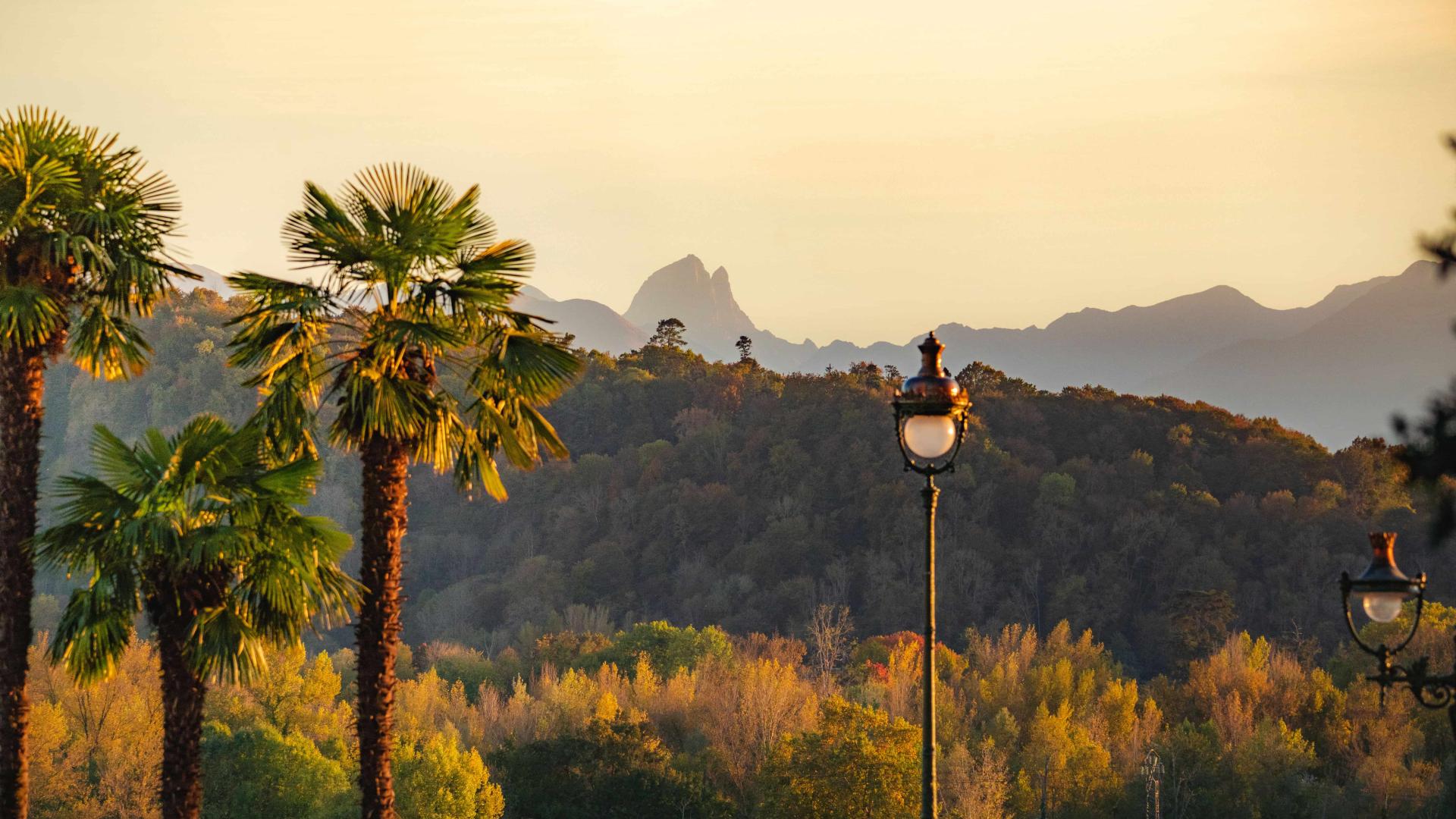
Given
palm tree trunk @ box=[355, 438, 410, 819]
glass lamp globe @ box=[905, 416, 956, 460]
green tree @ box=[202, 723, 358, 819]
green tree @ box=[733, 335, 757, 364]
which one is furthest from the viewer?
green tree @ box=[733, 335, 757, 364]

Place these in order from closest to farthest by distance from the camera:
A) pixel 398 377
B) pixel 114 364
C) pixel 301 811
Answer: pixel 398 377 → pixel 114 364 → pixel 301 811

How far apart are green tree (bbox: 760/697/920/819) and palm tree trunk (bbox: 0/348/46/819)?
76.8 feet

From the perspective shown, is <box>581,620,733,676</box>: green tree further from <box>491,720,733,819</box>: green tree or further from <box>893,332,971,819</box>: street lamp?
<box>893,332,971,819</box>: street lamp

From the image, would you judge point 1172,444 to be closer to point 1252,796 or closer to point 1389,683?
point 1252,796

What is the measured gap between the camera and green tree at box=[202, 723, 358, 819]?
40625mm

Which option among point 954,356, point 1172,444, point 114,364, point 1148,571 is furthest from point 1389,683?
point 954,356

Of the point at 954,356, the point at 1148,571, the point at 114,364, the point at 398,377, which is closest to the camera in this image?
the point at 398,377

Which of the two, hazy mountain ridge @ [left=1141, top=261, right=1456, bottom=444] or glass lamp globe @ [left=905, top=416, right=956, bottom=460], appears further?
hazy mountain ridge @ [left=1141, top=261, right=1456, bottom=444]

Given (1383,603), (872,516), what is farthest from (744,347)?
(1383,603)

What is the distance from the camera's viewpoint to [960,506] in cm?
8406

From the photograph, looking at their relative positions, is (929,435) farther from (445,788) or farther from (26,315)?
(445,788)

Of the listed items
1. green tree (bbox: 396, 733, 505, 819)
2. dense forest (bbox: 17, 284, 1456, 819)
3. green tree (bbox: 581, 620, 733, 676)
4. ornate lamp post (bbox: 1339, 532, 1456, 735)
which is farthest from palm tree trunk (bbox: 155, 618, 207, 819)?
green tree (bbox: 581, 620, 733, 676)

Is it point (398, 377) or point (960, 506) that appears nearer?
point (398, 377)

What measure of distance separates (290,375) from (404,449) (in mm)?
1190
